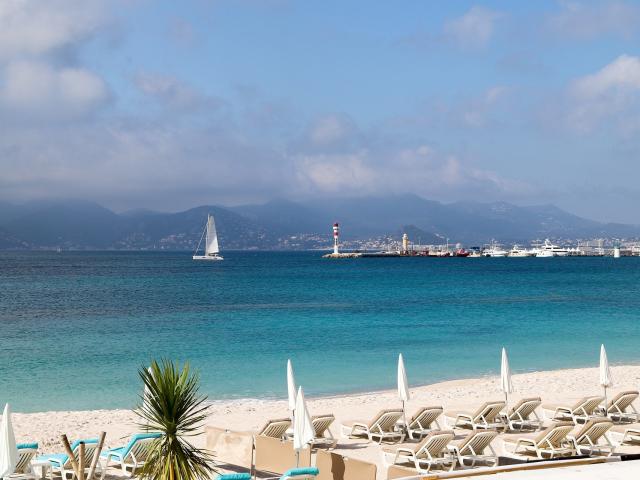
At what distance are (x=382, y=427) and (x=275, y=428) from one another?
1.96m

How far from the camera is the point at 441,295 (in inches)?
2302

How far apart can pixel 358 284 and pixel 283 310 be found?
2943 centimetres

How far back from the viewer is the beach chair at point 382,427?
12703mm

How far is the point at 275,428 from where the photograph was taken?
1170cm

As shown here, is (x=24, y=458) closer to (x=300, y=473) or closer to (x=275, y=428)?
(x=275, y=428)

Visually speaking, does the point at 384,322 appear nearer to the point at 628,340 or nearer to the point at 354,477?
the point at 628,340

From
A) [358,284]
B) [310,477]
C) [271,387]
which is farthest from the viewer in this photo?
[358,284]

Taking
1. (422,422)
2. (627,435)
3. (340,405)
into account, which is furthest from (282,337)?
(627,435)

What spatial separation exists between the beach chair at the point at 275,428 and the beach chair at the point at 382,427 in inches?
60.5

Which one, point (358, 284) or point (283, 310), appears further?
point (358, 284)

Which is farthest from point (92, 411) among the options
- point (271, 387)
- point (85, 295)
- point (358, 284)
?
point (358, 284)

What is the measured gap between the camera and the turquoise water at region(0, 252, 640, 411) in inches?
867

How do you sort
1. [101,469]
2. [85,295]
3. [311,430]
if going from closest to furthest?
1. [311,430]
2. [101,469]
3. [85,295]

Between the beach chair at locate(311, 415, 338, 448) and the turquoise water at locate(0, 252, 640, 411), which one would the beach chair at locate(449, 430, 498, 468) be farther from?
the turquoise water at locate(0, 252, 640, 411)
